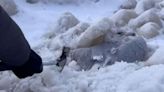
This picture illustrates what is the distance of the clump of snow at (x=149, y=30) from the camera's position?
4566 millimetres

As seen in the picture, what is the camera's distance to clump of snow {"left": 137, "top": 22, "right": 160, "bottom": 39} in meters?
4.57

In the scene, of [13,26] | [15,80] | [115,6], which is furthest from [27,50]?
[115,6]

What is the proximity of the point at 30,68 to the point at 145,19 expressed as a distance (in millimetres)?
2088

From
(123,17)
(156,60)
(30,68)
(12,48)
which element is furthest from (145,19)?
(12,48)

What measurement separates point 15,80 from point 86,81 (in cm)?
51

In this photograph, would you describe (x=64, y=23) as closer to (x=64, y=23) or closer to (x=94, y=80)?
(x=64, y=23)

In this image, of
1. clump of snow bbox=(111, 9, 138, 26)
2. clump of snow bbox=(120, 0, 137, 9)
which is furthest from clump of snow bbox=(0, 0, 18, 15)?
clump of snow bbox=(120, 0, 137, 9)

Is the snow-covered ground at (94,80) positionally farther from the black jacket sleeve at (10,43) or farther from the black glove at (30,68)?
the black jacket sleeve at (10,43)

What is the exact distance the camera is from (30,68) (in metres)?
3.06

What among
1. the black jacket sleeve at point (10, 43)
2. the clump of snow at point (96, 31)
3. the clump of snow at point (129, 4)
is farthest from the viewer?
the clump of snow at point (129, 4)

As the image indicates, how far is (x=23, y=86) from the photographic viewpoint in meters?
3.17

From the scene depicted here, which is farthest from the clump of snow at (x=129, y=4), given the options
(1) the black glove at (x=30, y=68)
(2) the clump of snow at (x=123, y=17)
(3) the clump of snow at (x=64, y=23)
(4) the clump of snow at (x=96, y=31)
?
(1) the black glove at (x=30, y=68)

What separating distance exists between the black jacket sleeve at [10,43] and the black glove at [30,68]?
7 centimetres

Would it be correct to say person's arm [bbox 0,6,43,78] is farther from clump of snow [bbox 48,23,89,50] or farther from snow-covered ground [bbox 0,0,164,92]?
clump of snow [bbox 48,23,89,50]
